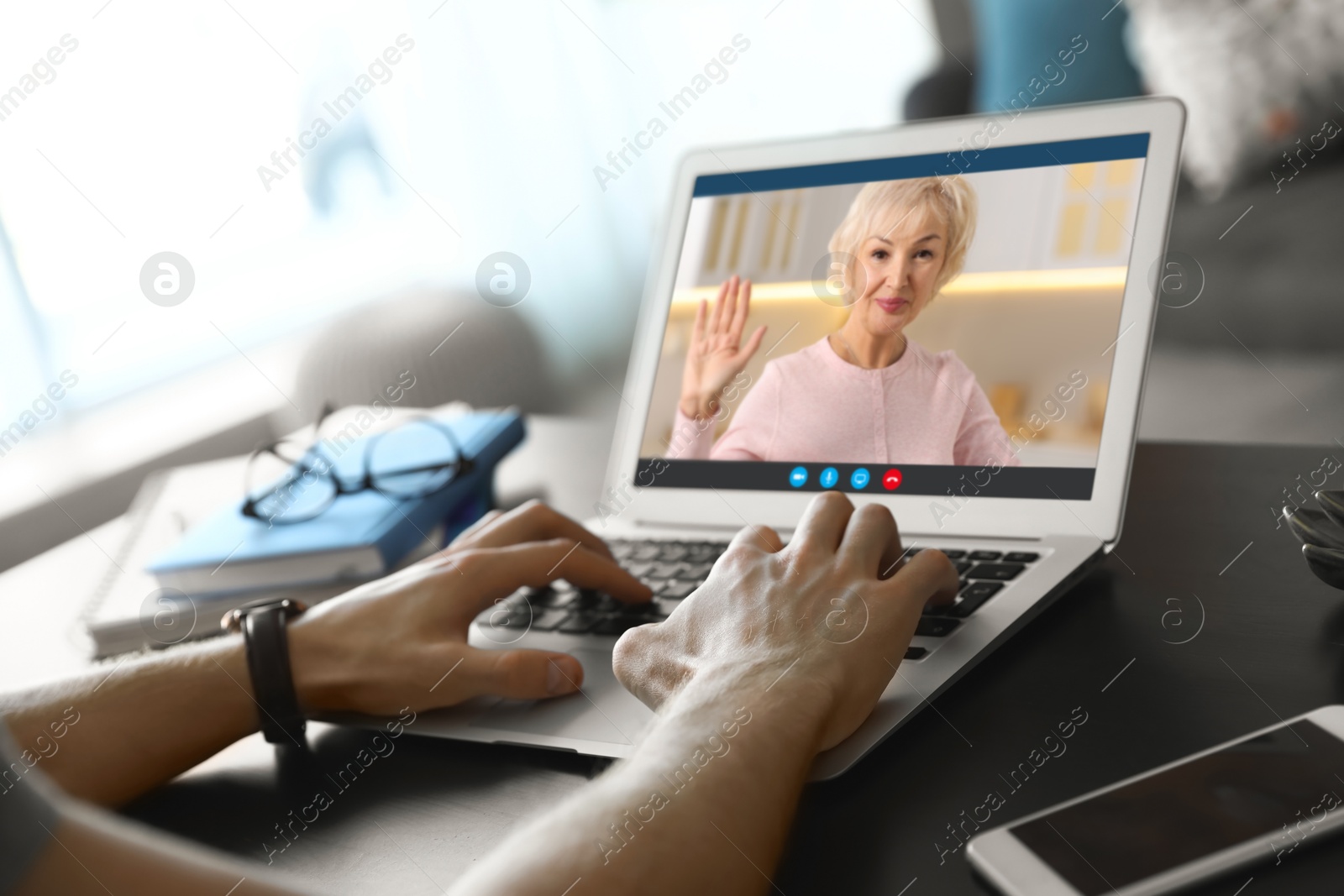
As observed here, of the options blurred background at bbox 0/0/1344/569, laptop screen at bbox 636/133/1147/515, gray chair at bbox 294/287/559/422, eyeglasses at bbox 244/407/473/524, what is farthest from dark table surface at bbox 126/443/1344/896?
gray chair at bbox 294/287/559/422

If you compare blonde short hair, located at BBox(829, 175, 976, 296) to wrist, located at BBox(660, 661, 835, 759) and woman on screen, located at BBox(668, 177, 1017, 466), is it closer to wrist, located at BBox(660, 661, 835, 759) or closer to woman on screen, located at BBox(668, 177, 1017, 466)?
woman on screen, located at BBox(668, 177, 1017, 466)

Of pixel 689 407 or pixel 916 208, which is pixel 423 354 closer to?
pixel 689 407

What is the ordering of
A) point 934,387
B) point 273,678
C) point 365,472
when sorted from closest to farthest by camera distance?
point 273,678
point 934,387
point 365,472

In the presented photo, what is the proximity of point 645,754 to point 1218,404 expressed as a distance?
219 centimetres

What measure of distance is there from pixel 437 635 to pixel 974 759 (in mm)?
376

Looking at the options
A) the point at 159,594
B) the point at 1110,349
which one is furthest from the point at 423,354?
the point at 1110,349

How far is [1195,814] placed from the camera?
16.3 inches

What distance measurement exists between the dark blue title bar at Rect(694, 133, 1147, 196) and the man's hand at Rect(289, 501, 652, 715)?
1.31 feet

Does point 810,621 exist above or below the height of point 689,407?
below

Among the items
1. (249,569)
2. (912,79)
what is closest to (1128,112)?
(249,569)

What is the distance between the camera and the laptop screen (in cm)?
77

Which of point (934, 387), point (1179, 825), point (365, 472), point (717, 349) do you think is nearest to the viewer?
point (1179, 825)

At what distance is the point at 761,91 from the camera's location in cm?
356

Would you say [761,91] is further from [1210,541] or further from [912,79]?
[1210,541]
